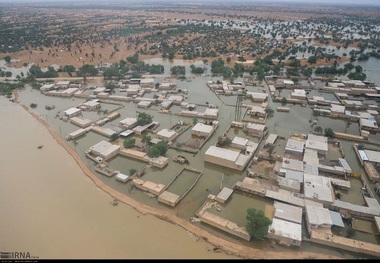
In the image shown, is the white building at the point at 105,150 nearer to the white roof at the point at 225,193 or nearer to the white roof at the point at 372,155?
the white roof at the point at 225,193

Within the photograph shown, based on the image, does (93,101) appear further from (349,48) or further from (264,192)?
(349,48)

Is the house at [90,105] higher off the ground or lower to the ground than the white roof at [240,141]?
lower

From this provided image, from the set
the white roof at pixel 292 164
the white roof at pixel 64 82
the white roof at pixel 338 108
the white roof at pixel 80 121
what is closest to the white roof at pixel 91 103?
the white roof at pixel 80 121

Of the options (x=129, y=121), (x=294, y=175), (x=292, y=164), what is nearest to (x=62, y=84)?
(x=129, y=121)

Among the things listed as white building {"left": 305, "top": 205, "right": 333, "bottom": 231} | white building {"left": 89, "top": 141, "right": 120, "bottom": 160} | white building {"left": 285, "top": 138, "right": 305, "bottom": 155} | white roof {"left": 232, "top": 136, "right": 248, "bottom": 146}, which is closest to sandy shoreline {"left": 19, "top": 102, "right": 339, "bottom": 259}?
white building {"left": 89, "top": 141, "right": 120, "bottom": 160}

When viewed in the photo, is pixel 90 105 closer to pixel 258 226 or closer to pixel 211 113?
pixel 211 113
